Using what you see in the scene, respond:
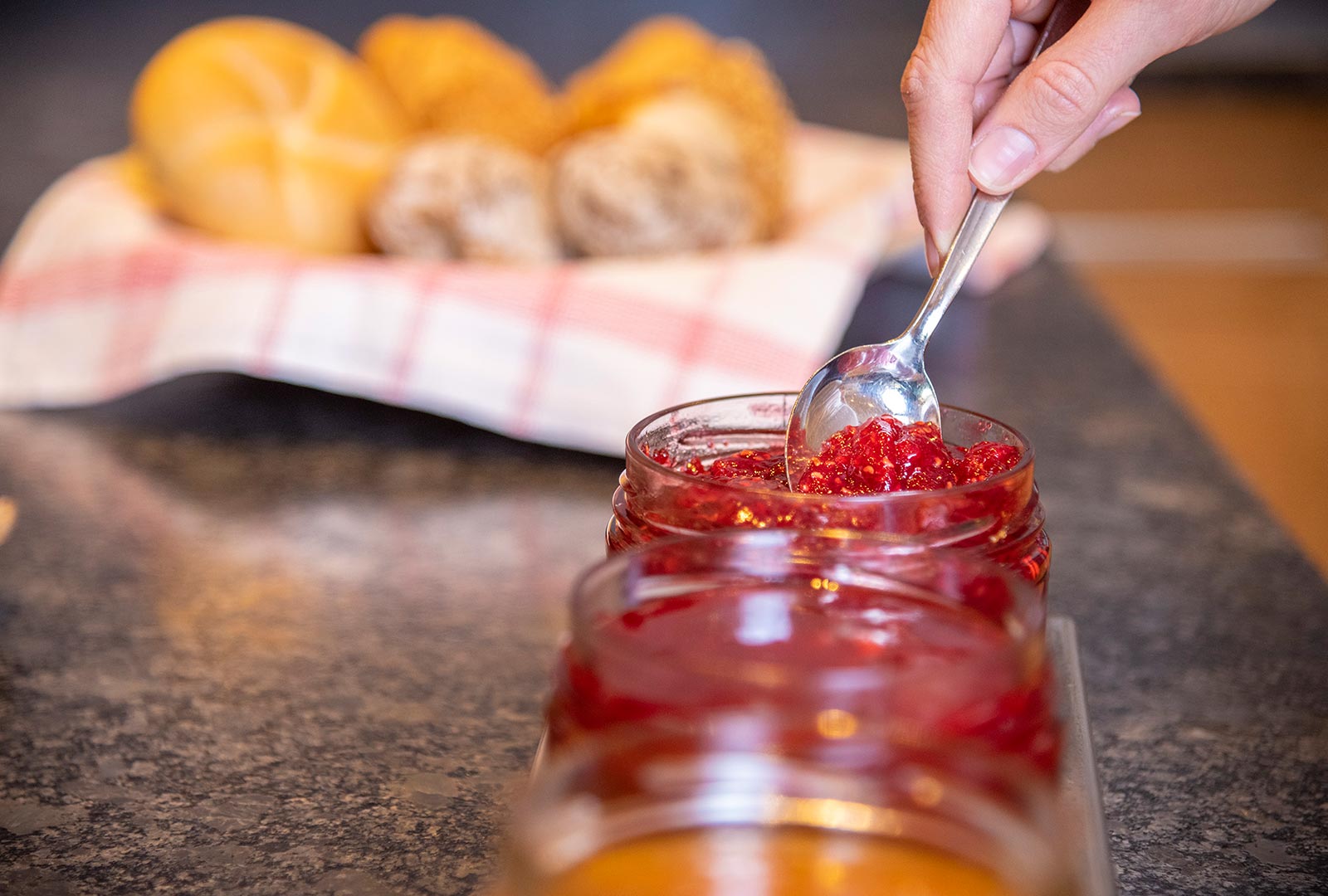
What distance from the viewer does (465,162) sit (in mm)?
940

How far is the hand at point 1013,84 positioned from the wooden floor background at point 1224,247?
157 cm

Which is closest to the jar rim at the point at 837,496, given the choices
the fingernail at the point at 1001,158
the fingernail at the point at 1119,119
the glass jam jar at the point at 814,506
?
the glass jam jar at the point at 814,506

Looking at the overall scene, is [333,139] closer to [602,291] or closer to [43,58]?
[602,291]

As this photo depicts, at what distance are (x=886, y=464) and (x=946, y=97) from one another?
176mm

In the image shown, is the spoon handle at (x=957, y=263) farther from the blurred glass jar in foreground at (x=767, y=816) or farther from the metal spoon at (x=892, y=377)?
the blurred glass jar in foreground at (x=767, y=816)

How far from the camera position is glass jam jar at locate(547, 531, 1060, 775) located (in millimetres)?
268

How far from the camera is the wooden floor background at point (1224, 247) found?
2174mm

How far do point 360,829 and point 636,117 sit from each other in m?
0.72

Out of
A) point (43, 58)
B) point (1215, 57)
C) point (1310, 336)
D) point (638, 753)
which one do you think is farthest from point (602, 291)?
point (1215, 57)

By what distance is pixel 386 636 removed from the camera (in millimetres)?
624

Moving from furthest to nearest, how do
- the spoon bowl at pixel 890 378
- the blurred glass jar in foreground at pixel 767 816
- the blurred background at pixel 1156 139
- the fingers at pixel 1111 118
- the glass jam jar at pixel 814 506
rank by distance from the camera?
the blurred background at pixel 1156 139, the fingers at pixel 1111 118, the spoon bowl at pixel 890 378, the glass jam jar at pixel 814 506, the blurred glass jar in foreground at pixel 767 816

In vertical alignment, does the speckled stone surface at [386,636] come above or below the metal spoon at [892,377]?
below

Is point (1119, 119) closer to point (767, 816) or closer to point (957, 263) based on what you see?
point (957, 263)

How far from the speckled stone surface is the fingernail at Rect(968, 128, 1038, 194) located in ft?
0.75
